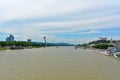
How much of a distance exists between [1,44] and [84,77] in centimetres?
7567

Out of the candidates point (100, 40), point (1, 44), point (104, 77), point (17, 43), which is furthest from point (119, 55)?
point (100, 40)

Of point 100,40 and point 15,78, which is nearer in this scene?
point 15,78

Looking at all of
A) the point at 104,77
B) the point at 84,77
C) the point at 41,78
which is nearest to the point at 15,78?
the point at 41,78

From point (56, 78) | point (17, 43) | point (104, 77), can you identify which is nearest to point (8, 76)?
point (56, 78)

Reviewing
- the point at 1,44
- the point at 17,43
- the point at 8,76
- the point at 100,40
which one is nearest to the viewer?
the point at 8,76

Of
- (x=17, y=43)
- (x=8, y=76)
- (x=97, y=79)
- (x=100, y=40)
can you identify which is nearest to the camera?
(x=97, y=79)

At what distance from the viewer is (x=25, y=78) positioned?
16.4 m

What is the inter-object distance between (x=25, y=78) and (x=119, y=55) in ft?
75.2

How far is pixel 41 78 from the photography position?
642 inches

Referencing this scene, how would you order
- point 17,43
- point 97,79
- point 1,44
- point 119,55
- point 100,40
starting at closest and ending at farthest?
1. point 97,79
2. point 119,55
3. point 1,44
4. point 17,43
5. point 100,40

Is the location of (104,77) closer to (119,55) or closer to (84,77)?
(84,77)

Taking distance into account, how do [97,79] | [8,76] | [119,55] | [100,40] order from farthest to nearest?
[100,40]
[119,55]
[8,76]
[97,79]

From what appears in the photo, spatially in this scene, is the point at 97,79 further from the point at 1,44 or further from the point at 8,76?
the point at 1,44

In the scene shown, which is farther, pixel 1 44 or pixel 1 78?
pixel 1 44
